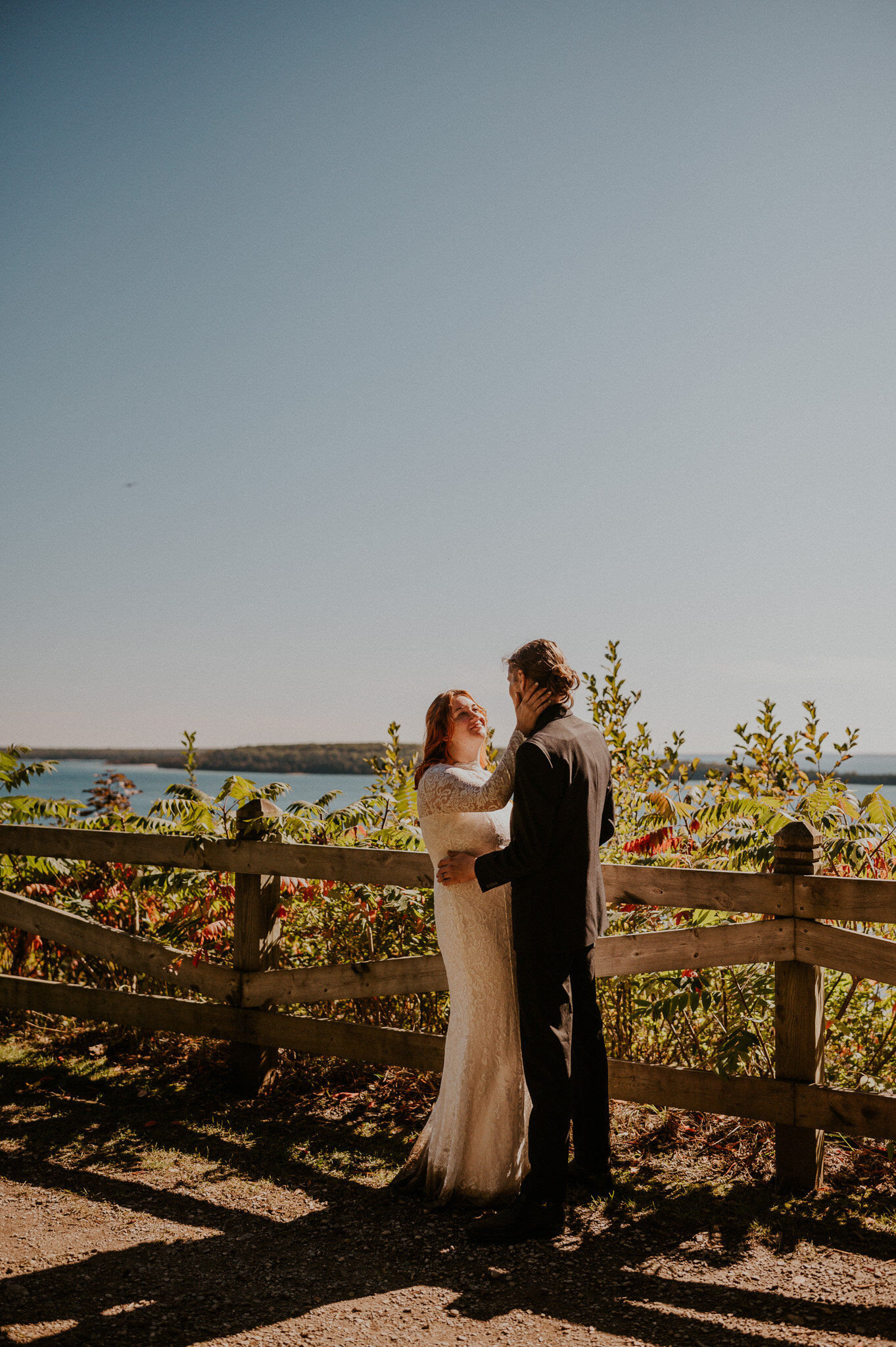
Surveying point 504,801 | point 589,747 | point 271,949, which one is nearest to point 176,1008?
point 271,949

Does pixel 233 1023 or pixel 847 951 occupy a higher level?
pixel 847 951

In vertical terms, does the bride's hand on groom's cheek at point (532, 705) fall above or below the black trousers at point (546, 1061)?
above

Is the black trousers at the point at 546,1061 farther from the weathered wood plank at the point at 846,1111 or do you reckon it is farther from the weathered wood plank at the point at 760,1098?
the weathered wood plank at the point at 846,1111

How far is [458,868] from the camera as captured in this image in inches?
157

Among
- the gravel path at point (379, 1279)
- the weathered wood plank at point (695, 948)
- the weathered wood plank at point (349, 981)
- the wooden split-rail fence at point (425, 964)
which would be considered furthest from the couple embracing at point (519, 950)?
the weathered wood plank at point (349, 981)

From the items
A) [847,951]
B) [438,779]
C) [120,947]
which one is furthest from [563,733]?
[120,947]

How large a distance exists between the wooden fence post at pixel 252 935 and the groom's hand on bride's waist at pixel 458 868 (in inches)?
68.2

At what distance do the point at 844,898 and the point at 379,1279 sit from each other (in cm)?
247

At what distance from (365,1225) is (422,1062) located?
1.01 m

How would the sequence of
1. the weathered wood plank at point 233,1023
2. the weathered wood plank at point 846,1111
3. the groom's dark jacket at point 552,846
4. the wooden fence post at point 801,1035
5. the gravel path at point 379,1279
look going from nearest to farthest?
the gravel path at point 379,1279
the groom's dark jacket at point 552,846
the weathered wood plank at point 846,1111
the wooden fence post at point 801,1035
the weathered wood plank at point 233,1023

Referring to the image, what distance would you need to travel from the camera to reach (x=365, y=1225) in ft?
12.9

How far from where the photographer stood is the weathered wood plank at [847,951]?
3924 millimetres

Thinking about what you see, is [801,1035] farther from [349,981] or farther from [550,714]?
[349,981]

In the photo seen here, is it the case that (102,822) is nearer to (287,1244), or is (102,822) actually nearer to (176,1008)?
(176,1008)
